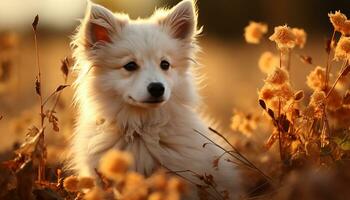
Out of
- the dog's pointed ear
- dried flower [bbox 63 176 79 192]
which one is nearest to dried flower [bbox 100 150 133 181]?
dried flower [bbox 63 176 79 192]

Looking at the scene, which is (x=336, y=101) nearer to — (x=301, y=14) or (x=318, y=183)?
(x=318, y=183)

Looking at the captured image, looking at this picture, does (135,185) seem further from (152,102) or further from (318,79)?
(318,79)

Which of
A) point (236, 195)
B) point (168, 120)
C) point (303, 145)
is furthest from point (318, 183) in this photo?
point (168, 120)

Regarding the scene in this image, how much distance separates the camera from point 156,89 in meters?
5.02

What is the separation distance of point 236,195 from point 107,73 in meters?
1.35

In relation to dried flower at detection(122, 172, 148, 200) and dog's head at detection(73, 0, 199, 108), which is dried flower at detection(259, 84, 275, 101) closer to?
dog's head at detection(73, 0, 199, 108)

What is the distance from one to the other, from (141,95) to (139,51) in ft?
1.24

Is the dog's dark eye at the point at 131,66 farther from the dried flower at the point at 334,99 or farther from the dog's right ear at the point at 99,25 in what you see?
the dried flower at the point at 334,99

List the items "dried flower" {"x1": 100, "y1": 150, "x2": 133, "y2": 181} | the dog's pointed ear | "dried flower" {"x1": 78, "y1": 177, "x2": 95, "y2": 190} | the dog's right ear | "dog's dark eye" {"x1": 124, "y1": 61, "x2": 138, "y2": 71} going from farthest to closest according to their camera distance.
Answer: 1. the dog's pointed ear
2. the dog's right ear
3. "dog's dark eye" {"x1": 124, "y1": 61, "x2": 138, "y2": 71}
4. "dried flower" {"x1": 78, "y1": 177, "x2": 95, "y2": 190}
5. "dried flower" {"x1": 100, "y1": 150, "x2": 133, "y2": 181}

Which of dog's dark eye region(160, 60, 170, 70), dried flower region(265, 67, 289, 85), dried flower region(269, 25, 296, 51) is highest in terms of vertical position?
dried flower region(269, 25, 296, 51)

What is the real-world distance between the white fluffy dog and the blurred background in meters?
1.32

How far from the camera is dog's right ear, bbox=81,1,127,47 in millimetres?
5422

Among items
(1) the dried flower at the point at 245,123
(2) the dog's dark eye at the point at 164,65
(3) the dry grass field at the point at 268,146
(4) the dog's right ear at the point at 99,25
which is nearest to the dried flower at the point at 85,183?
(3) the dry grass field at the point at 268,146

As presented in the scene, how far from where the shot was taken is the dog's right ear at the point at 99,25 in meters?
5.42
